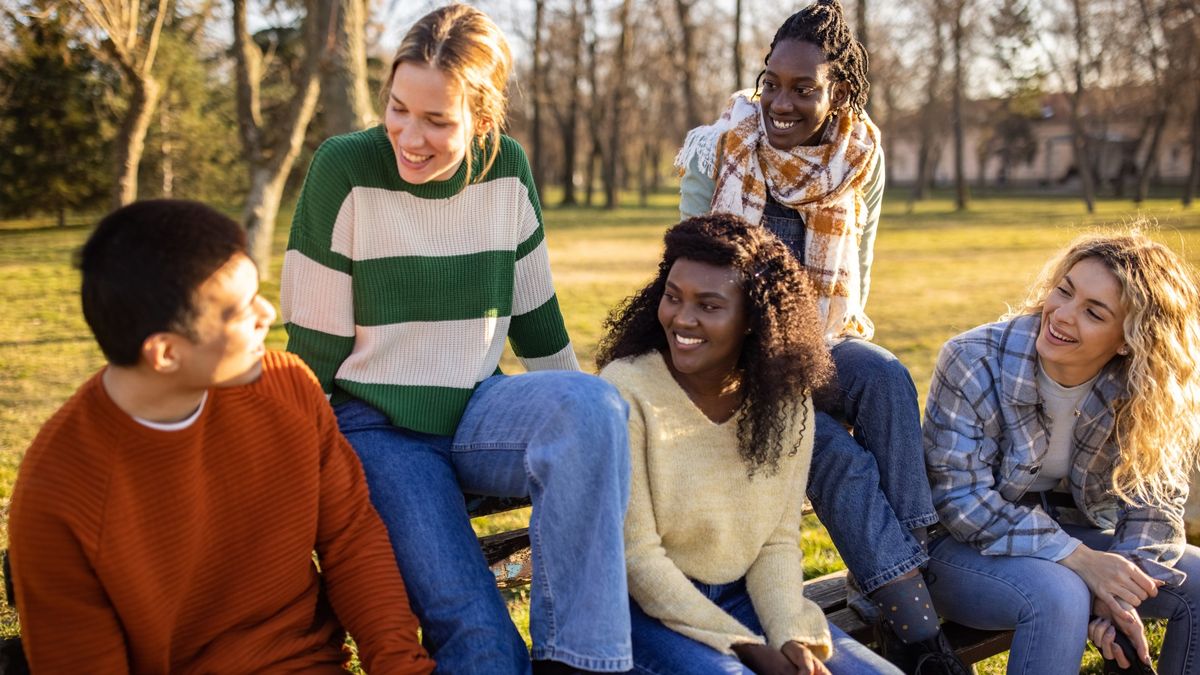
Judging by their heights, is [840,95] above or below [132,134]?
below

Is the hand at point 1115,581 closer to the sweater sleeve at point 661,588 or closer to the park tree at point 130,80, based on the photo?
the sweater sleeve at point 661,588

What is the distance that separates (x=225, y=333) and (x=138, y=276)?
0.19 metres

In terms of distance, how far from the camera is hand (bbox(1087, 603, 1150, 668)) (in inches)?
103

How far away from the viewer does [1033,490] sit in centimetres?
296

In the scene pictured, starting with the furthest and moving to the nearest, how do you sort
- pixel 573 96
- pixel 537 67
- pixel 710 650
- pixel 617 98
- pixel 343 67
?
pixel 573 96 → pixel 537 67 → pixel 617 98 → pixel 343 67 → pixel 710 650

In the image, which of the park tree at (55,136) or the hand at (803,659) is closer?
the hand at (803,659)

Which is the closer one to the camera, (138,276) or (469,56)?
(138,276)

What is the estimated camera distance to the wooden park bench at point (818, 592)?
2781 millimetres

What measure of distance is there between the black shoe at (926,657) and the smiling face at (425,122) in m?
1.76

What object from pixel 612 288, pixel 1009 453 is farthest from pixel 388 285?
pixel 612 288

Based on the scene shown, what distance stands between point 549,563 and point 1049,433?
1635mm

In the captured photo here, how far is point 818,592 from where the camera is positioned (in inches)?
124

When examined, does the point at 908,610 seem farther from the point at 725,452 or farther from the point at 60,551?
the point at 60,551

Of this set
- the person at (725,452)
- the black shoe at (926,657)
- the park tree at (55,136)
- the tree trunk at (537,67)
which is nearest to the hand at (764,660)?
the person at (725,452)
